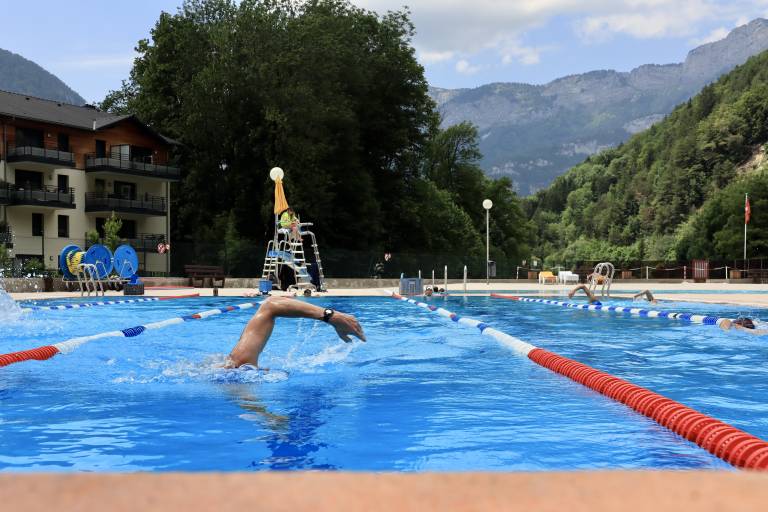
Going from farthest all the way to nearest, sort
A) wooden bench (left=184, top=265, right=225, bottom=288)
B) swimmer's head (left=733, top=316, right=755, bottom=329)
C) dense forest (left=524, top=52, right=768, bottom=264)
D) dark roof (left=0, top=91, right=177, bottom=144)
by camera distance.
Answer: dense forest (left=524, top=52, right=768, bottom=264), dark roof (left=0, top=91, right=177, bottom=144), wooden bench (left=184, top=265, right=225, bottom=288), swimmer's head (left=733, top=316, right=755, bottom=329)

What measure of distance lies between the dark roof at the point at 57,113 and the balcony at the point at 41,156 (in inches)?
71.1

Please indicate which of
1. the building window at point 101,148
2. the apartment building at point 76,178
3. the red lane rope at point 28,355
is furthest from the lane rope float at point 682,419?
the building window at point 101,148

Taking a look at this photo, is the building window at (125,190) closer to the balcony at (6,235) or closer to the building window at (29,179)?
the building window at (29,179)

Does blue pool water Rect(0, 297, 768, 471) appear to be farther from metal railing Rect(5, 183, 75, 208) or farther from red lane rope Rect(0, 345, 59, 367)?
metal railing Rect(5, 183, 75, 208)

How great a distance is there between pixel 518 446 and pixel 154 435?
228 cm

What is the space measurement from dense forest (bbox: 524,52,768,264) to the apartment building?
138 ft

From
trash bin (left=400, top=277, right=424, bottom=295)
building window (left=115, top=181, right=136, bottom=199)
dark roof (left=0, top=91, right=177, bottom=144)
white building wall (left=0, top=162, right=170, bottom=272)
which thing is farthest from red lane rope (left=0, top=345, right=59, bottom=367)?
building window (left=115, top=181, right=136, bottom=199)

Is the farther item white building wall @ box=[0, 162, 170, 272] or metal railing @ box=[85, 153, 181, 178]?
metal railing @ box=[85, 153, 181, 178]

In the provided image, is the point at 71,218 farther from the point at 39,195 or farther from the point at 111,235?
the point at 111,235

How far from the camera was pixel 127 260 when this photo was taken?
26.4 metres

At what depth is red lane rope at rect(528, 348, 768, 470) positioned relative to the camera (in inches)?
140

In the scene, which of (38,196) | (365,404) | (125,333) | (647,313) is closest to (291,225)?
(647,313)

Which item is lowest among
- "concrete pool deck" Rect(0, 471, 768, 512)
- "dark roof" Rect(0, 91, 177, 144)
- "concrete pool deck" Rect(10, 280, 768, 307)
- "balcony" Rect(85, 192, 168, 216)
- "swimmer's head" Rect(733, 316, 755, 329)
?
"concrete pool deck" Rect(10, 280, 768, 307)

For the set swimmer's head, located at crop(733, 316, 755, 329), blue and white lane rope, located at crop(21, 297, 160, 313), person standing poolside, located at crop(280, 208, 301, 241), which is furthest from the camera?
person standing poolside, located at crop(280, 208, 301, 241)
